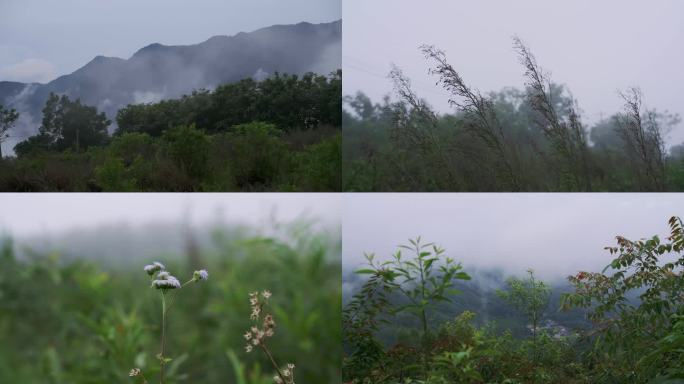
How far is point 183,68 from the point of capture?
3301 mm

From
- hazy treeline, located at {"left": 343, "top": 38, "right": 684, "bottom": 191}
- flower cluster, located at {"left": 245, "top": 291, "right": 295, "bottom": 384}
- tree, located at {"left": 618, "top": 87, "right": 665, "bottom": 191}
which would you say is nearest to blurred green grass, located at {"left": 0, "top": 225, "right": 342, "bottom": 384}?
flower cluster, located at {"left": 245, "top": 291, "right": 295, "bottom": 384}

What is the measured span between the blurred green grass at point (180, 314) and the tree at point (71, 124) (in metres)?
0.59

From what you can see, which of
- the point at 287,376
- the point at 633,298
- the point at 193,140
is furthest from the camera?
the point at 193,140

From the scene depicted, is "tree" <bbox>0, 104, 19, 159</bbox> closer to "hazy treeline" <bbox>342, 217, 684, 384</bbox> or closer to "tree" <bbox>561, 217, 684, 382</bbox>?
"hazy treeline" <bbox>342, 217, 684, 384</bbox>

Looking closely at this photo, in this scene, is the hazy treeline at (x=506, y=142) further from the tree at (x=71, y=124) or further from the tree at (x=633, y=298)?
the tree at (x=71, y=124)

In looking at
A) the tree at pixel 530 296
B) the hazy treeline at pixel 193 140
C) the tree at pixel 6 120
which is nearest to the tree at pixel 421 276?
the tree at pixel 530 296

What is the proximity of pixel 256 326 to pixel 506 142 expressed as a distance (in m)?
1.52

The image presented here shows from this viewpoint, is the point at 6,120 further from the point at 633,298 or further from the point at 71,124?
the point at 633,298

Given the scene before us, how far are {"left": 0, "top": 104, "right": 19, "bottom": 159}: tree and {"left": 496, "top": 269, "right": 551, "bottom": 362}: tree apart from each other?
2.59 meters

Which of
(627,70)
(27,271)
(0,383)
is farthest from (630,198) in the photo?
(0,383)

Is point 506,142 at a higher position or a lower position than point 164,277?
higher

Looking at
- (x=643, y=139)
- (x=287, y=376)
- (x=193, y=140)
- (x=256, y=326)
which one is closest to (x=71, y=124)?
(x=193, y=140)

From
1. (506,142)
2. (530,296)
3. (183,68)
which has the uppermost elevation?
(183,68)

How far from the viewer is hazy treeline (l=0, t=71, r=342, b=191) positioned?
328cm
